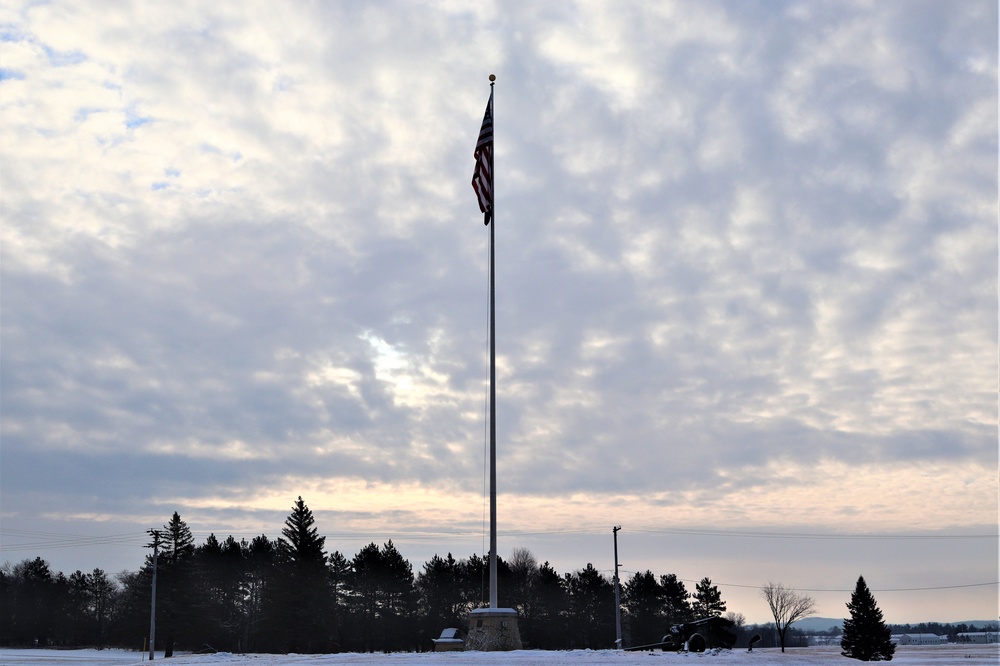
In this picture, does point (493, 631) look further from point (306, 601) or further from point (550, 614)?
point (550, 614)

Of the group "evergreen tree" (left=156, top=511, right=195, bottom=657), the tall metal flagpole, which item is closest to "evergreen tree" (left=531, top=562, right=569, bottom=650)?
"evergreen tree" (left=156, top=511, right=195, bottom=657)

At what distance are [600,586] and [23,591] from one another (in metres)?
75.7

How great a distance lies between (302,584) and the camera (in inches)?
3209

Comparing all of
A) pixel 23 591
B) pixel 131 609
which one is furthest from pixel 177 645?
pixel 23 591

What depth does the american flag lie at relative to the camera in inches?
1442

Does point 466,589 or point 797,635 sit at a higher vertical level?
point 466,589

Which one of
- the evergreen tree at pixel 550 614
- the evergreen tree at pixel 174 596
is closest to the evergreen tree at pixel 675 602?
the evergreen tree at pixel 550 614

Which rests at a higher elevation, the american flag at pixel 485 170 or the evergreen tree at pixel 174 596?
the american flag at pixel 485 170

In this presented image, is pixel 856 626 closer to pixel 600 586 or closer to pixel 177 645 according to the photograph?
pixel 600 586

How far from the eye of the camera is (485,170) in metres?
36.8

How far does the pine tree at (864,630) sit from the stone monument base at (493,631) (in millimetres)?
72063

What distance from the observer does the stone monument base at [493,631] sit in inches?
1211

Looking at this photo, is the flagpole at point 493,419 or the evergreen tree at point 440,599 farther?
the evergreen tree at point 440,599

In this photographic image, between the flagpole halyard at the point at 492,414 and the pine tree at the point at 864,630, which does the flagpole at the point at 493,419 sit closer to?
the flagpole halyard at the point at 492,414
